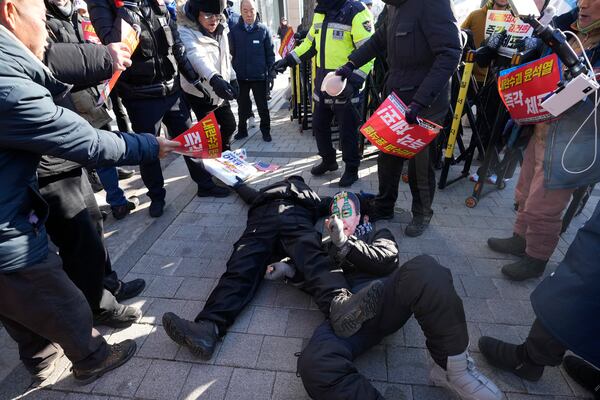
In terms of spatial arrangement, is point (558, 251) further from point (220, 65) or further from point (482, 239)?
point (220, 65)

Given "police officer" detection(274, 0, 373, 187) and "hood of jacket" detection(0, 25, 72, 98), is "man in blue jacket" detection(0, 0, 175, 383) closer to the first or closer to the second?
"hood of jacket" detection(0, 25, 72, 98)

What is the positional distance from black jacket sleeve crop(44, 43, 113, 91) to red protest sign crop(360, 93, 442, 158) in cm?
189

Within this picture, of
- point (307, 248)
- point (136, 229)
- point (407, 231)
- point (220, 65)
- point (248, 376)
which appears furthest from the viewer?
point (220, 65)

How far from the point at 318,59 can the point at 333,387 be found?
11.6ft

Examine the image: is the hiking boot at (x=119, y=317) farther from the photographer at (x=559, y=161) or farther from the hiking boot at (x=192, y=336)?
the photographer at (x=559, y=161)

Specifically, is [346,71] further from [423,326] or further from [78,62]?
[423,326]

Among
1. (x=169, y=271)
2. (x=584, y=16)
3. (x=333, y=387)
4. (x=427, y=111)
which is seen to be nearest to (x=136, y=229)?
(x=169, y=271)

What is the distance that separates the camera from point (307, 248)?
236cm

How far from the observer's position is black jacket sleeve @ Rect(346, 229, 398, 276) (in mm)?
2162

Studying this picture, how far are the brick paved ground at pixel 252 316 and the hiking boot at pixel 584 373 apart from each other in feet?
0.18

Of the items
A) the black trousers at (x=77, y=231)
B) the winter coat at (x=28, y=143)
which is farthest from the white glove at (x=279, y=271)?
the winter coat at (x=28, y=143)

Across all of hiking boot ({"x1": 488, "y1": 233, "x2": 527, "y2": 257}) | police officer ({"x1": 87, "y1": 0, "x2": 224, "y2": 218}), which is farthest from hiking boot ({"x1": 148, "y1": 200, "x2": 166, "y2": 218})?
hiking boot ({"x1": 488, "y1": 233, "x2": 527, "y2": 257})

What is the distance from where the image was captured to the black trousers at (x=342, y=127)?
390 cm

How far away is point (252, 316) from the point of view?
7.43 ft
